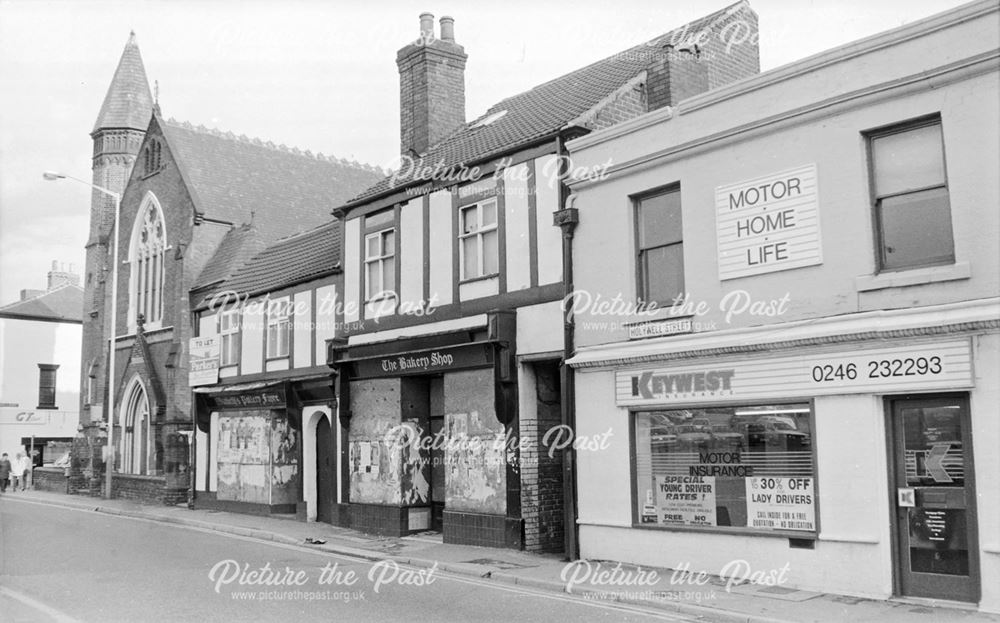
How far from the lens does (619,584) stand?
1179 cm

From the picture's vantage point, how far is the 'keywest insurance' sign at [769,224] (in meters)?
11.5

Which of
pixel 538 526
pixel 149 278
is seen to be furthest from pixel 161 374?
pixel 538 526

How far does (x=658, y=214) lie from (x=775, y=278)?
248 centimetres

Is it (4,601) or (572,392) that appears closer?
(4,601)

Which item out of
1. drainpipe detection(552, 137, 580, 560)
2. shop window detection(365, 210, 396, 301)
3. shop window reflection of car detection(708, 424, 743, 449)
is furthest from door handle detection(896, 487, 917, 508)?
shop window detection(365, 210, 396, 301)

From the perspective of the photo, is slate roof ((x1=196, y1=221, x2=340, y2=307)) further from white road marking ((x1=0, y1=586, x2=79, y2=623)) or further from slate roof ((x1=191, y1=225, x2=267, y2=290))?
white road marking ((x1=0, y1=586, x2=79, y2=623))

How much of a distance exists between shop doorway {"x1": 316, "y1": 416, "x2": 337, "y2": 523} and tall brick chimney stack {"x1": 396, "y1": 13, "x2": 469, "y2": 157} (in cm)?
694

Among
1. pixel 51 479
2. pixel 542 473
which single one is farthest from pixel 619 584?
pixel 51 479

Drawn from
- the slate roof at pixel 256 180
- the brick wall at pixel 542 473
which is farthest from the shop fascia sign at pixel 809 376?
the slate roof at pixel 256 180

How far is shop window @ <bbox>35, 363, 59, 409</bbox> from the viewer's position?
4706 centimetres

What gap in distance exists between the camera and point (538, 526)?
15.3 metres

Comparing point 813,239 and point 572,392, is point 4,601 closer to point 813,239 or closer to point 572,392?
point 572,392

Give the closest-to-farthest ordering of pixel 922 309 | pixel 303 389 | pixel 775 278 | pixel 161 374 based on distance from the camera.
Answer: pixel 922 309
pixel 775 278
pixel 303 389
pixel 161 374

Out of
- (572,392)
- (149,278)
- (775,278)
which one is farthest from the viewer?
(149,278)
